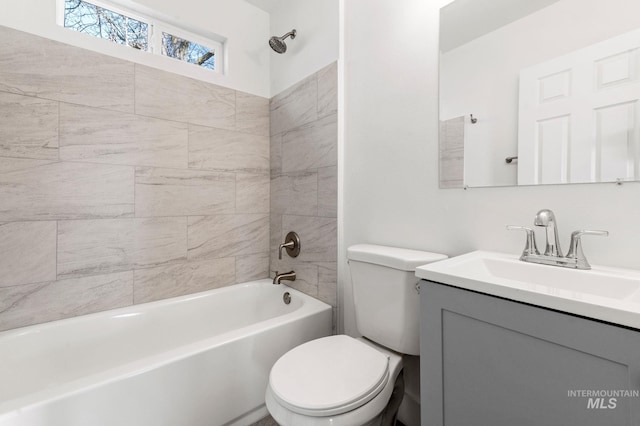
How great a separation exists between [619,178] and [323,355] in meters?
1.15

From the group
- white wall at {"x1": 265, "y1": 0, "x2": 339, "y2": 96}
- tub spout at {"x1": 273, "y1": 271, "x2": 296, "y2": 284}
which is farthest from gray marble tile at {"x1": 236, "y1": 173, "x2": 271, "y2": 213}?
white wall at {"x1": 265, "y1": 0, "x2": 339, "y2": 96}

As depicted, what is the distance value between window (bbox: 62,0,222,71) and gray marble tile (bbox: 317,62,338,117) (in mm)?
850

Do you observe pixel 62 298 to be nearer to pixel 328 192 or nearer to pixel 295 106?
pixel 328 192

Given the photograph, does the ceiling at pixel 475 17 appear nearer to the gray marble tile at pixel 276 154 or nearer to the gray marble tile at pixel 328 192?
the gray marble tile at pixel 328 192

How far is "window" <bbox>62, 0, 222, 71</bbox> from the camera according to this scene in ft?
5.23

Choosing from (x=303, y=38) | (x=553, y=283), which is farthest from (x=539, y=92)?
(x=303, y=38)

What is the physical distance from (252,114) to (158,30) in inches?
30.2

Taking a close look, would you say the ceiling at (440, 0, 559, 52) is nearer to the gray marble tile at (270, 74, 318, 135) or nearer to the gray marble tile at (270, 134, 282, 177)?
the gray marble tile at (270, 74, 318, 135)

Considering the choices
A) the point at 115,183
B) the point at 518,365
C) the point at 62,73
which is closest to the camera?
the point at 518,365

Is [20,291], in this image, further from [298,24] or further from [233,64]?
[298,24]

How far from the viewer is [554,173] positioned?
96 centimetres

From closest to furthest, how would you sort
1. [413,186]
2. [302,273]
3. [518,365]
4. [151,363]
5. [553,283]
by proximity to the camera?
[518,365] → [553,283] → [151,363] → [413,186] → [302,273]

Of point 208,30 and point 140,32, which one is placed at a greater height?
point 208,30

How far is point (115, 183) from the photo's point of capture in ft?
5.40
